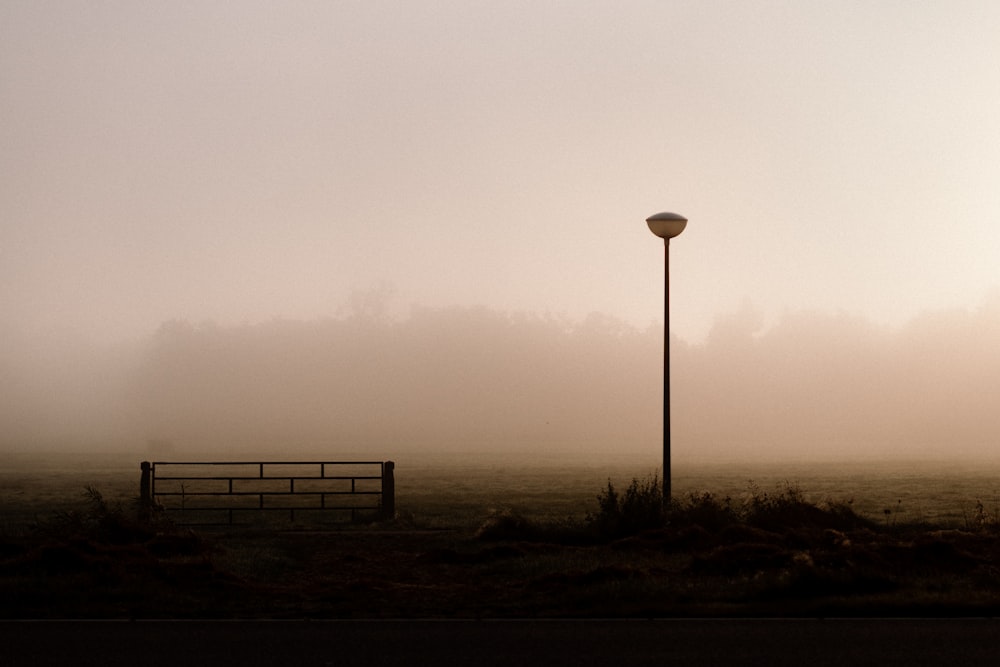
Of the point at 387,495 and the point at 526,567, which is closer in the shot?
the point at 526,567

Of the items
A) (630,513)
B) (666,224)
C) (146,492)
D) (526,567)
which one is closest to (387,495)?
(146,492)

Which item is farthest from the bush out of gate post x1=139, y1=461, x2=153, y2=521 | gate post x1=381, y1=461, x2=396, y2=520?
gate post x1=139, y1=461, x2=153, y2=521

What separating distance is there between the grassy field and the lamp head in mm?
5242

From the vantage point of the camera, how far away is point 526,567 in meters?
17.5

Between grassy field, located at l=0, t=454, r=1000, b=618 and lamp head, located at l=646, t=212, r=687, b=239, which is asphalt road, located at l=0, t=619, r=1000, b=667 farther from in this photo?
lamp head, located at l=646, t=212, r=687, b=239

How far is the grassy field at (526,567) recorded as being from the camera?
44.6ft

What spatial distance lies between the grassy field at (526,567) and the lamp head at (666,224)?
17.2 feet

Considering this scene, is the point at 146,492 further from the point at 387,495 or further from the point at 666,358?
the point at 666,358

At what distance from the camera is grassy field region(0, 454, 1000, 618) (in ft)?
44.6

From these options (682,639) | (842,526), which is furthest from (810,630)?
(842,526)

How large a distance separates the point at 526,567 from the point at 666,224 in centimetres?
862

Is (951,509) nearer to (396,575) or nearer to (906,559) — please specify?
(906,559)

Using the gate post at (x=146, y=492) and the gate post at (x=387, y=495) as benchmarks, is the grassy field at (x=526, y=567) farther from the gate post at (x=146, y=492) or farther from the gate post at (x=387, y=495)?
the gate post at (x=146, y=492)

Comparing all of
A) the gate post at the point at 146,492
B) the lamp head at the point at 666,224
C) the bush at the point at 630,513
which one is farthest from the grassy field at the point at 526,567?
the lamp head at the point at 666,224
